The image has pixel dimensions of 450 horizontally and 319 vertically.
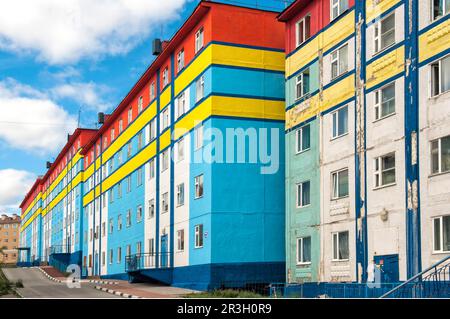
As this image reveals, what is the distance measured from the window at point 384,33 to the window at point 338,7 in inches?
128

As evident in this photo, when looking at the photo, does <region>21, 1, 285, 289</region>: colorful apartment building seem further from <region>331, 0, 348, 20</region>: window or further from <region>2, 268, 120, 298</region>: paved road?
<region>331, 0, 348, 20</region>: window

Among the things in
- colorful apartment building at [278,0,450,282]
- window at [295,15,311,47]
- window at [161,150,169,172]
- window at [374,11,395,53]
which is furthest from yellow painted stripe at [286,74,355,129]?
window at [161,150,169,172]

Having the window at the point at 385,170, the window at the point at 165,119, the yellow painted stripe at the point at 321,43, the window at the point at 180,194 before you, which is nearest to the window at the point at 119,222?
the window at the point at 165,119

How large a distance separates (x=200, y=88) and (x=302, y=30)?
7.00m

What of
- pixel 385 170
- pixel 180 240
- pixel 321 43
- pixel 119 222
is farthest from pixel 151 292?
pixel 119 222

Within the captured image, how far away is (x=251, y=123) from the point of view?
3381cm

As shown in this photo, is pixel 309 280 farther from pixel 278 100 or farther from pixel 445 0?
pixel 445 0

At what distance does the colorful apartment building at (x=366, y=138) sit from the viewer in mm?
20828

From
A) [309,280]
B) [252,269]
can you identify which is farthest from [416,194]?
[252,269]

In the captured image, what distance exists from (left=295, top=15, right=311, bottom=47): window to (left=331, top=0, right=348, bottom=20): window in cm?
278

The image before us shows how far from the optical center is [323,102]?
28.8 m

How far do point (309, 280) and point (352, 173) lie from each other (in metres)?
6.13

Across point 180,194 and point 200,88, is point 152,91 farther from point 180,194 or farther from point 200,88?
point 200,88
